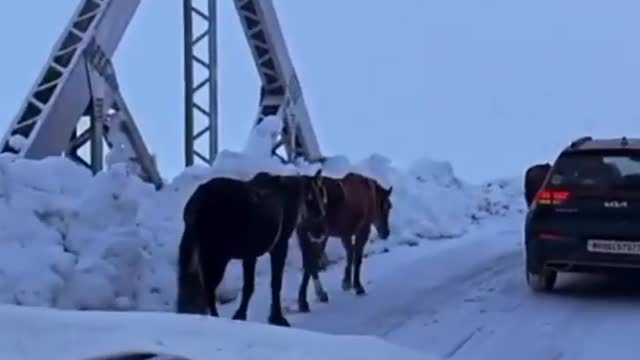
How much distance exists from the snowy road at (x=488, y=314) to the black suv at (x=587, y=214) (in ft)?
1.34

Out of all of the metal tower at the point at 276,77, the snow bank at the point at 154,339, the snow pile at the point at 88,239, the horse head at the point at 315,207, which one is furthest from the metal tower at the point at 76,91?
the snow bank at the point at 154,339

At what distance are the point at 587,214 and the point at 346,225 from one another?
2.72 metres

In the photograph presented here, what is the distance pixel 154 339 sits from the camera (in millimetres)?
6180

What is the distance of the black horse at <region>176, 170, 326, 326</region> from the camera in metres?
10.2

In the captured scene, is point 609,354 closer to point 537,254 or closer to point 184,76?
point 537,254

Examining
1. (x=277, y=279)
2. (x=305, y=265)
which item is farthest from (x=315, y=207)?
(x=277, y=279)

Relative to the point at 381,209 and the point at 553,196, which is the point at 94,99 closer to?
the point at 381,209

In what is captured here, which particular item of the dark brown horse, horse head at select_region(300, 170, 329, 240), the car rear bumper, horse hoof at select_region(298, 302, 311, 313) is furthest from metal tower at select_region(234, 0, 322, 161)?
horse hoof at select_region(298, 302, 311, 313)

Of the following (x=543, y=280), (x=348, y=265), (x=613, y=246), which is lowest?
(x=543, y=280)

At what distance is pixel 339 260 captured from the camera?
16922 mm

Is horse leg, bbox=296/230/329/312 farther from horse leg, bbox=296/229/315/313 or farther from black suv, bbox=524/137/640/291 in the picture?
black suv, bbox=524/137/640/291

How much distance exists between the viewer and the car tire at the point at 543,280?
13.8 m

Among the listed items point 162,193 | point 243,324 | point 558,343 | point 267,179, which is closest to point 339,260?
point 162,193

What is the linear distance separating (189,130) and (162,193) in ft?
20.7
